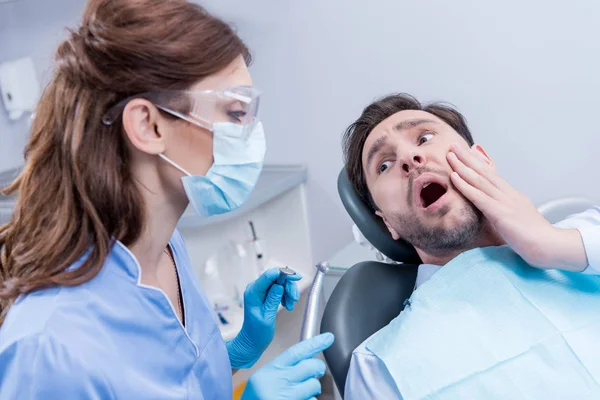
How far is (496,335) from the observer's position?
1189 millimetres

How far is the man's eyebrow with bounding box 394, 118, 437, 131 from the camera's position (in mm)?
1469

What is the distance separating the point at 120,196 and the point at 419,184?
68 centimetres

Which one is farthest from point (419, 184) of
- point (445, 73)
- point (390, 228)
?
point (445, 73)

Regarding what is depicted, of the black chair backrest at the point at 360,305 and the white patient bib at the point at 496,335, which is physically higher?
the white patient bib at the point at 496,335

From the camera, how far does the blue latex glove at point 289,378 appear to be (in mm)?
987

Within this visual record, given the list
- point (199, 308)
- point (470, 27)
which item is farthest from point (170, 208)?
point (470, 27)

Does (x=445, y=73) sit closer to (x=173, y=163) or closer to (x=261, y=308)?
(x=261, y=308)

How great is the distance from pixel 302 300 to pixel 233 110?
5.56 feet

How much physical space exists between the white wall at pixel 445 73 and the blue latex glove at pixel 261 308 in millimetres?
1093

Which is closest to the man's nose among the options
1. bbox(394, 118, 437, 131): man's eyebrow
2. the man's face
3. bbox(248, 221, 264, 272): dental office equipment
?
the man's face

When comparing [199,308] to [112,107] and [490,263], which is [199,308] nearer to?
[112,107]

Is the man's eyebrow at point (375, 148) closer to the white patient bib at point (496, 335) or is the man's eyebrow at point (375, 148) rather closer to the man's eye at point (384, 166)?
the man's eye at point (384, 166)

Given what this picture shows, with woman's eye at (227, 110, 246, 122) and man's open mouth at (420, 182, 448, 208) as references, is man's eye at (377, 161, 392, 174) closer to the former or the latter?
man's open mouth at (420, 182, 448, 208)

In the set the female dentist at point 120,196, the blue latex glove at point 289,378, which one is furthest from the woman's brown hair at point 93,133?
the blue latex glove at point 289,378
